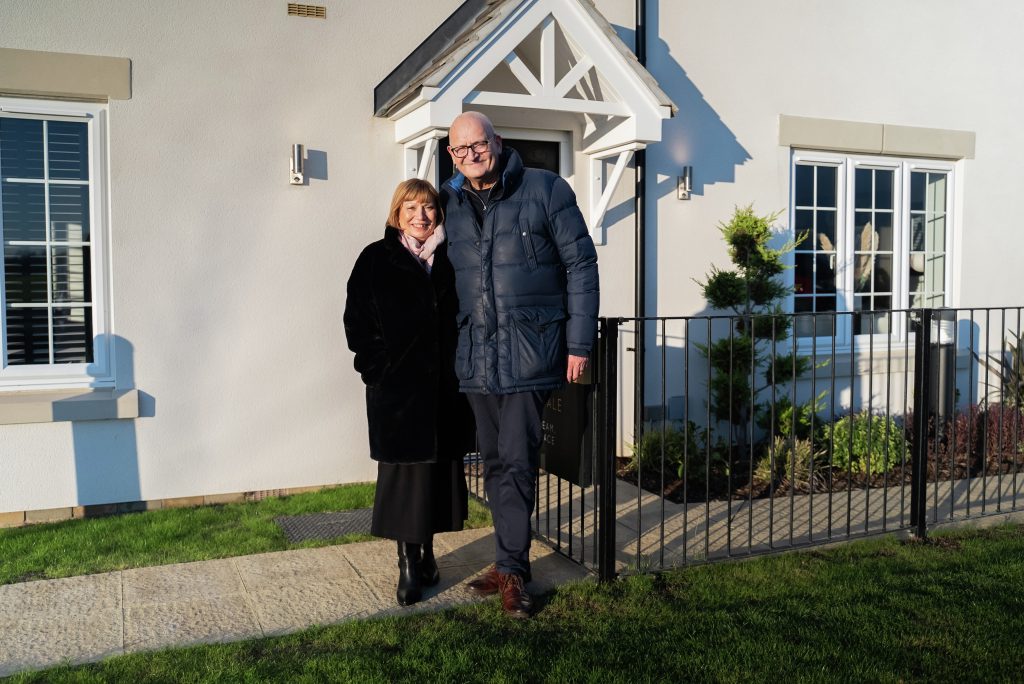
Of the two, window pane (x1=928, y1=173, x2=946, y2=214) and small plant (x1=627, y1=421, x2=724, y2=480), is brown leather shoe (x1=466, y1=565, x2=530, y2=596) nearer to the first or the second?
small plant (x1=627, y1=421, x2=724, y2=480)

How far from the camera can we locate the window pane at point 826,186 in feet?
27.7

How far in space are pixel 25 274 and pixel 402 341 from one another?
3.18 metres

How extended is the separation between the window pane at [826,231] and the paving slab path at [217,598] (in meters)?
4.80

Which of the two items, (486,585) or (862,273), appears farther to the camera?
(862,273)

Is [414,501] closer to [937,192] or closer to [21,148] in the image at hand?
[21,148]

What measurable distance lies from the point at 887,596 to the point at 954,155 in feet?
19.4

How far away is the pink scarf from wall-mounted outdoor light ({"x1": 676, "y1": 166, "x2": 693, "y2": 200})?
12.9ft

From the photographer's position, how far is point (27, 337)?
5.88 m

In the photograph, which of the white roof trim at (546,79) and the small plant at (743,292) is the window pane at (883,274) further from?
A: the white roof trim at (546,79)

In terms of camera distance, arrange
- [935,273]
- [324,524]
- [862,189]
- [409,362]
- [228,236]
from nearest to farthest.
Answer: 1. [409,362]
2. [324,524]
3. [228,236]
4. [862,189]
5. [935,273]

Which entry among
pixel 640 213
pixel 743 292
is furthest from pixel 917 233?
pixel 640 213

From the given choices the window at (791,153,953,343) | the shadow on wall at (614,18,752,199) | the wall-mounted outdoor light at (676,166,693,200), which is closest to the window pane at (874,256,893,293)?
the window at (791,153,953,343)

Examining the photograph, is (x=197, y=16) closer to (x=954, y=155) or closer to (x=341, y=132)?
(x=341, y=132)

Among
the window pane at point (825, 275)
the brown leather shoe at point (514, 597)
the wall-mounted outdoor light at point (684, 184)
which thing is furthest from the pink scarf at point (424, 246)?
the window pane at point (825, 275)
